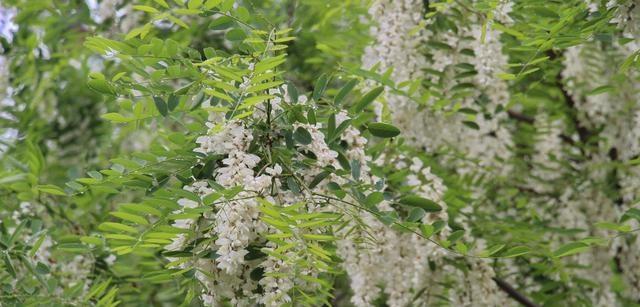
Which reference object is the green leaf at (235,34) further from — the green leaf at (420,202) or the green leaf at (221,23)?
the green leaf at (420,202)

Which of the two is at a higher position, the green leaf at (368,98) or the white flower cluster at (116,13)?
the green leaf at (368,98)

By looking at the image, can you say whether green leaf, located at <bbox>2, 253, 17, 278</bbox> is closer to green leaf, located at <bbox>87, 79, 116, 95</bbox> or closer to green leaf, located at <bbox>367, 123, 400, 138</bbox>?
green leaf, located at <bbox>87, 79, 116, 95</bbox>

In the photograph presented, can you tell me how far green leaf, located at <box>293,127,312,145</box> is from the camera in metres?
2.08

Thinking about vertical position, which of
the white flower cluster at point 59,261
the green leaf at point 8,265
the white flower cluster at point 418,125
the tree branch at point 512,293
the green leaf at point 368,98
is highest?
the green leaf at point 368,98

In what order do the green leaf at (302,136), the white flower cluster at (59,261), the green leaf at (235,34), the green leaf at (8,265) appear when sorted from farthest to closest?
the white flower cluster at (59,261)
the green leaf at (8,265)
the green leaf at (235,34)
the green leaf at (302,136)

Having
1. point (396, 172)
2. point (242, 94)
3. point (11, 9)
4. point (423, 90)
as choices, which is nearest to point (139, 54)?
point (242, 94)

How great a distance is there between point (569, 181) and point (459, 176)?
0.72 meters

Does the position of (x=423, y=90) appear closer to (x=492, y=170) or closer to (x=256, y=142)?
(x=492, y=170)

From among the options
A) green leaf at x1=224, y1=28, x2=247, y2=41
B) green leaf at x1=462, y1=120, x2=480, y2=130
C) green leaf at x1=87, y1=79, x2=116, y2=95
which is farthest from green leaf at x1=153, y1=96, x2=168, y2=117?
green leaf at x1=462, y1=120, x2=480, y2=130

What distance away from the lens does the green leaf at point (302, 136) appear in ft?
6.83

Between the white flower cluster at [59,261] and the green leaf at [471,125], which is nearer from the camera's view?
the white flower cluster at [59,261]

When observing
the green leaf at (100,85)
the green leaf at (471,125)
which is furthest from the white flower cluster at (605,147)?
the green leaf at (100,85)

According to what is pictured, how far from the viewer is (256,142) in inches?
82.7

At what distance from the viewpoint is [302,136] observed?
209 cm
